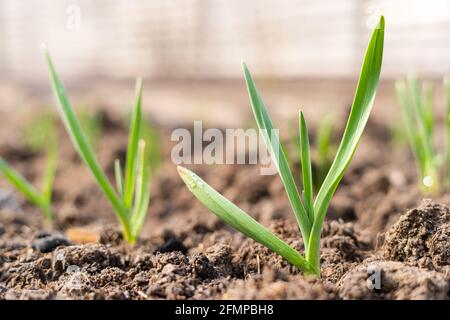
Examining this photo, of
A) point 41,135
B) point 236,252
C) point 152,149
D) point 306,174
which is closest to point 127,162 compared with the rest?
point 236,252

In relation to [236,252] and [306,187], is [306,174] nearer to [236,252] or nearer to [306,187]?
[306,187]

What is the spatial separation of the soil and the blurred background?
82cm

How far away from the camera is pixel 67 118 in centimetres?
160

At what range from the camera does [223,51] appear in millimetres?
11188

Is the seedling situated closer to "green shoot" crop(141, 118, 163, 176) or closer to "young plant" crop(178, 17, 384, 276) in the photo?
"young plant" crop(178, 17, 384, 276)

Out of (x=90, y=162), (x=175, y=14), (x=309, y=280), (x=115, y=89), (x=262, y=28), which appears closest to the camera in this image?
(x=309, y=280)

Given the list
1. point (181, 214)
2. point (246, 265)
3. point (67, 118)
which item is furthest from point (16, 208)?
point (246, 265)

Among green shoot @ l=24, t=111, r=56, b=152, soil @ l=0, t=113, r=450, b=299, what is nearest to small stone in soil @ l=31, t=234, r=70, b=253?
soil @ l=0, t=113, r=450, b=299

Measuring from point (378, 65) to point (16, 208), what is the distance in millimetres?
1827

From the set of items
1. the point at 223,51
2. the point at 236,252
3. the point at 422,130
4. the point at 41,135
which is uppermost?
the point at 223,51

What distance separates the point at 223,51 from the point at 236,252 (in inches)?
394

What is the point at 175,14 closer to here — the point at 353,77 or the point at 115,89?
the point at 115,89

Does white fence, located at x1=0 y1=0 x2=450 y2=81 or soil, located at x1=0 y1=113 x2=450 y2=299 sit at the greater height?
white fence, located at x1=0 y1=0 x2=450 y2=81

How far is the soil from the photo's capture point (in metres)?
1.02
